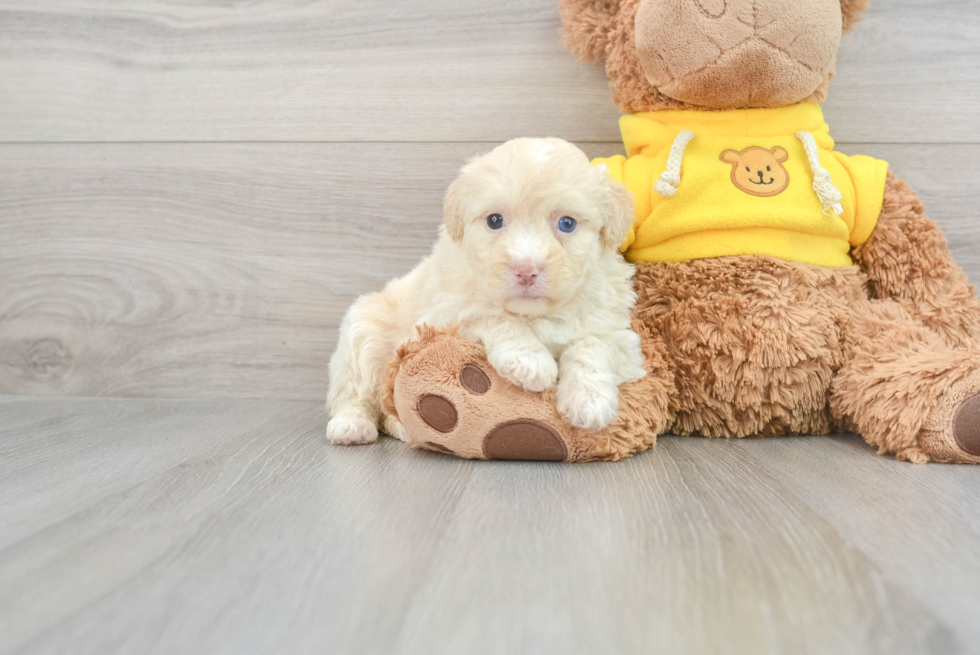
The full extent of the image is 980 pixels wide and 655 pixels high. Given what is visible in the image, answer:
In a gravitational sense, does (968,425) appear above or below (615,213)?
below

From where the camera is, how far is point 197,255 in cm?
143

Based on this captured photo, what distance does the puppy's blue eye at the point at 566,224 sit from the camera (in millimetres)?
908

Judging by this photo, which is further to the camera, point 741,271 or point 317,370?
point 317,370

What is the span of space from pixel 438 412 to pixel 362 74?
78 cm

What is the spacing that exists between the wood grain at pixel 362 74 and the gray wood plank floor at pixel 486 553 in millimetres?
688

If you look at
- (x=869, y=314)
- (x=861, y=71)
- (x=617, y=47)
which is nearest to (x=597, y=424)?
(x=869, y=314)

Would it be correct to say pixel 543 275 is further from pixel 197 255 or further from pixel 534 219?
pixel 197 255

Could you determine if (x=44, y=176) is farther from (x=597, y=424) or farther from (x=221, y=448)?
(x=597, y=424)

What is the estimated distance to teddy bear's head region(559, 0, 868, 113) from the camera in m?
0.99

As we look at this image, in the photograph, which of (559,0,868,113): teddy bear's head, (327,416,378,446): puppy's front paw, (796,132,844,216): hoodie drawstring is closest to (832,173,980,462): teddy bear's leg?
(796,132,844,216): hoodie drawstring

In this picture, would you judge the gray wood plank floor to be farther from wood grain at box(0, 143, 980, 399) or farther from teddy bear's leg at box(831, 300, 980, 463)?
wood grain at box(0, 143, 980, 399)

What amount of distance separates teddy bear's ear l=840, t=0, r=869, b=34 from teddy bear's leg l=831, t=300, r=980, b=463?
45cm

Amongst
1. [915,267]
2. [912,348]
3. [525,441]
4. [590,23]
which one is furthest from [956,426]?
[590,23]

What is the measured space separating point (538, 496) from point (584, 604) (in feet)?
0.84
